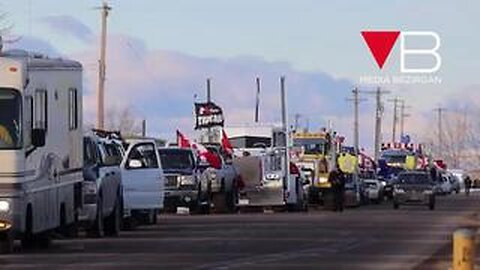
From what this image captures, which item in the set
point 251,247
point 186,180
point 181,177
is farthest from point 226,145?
point 251,247

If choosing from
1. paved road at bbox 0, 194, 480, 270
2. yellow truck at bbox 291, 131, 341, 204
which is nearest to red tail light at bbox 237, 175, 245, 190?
yellow truck at bbox 291, 131, 341, 204

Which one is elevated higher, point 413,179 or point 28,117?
point 28,117

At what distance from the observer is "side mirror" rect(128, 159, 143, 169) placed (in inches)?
1384

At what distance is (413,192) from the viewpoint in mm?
62000

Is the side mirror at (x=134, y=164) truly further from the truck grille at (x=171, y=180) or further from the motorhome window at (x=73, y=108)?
the truck grille at (x=171, y=180)

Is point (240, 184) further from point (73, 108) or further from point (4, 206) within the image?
point (4, 206)

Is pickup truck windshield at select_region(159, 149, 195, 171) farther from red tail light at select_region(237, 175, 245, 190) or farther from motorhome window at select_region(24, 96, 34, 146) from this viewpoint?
motorhome window at select_region(24, 96, 34, 146)

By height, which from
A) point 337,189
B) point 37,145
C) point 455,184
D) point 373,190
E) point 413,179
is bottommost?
point 455,184

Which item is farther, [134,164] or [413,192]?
[413,192]

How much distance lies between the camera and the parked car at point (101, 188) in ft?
100

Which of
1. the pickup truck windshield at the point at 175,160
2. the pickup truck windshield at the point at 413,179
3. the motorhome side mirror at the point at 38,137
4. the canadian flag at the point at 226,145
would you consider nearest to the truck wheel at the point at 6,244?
the motorhome side mirror at the point at 38,137

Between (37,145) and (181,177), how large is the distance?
19.7 meters

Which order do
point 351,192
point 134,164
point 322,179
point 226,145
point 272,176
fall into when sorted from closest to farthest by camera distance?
point 134,164 → point 272,176 → point 226,145 → point 322,179 → point 351,192

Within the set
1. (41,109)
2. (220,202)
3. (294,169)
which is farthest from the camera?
(294,169)
